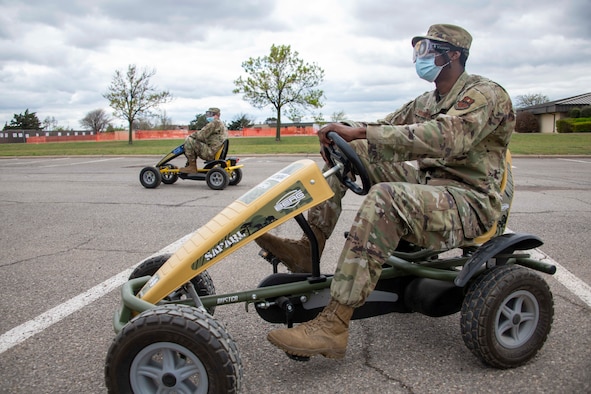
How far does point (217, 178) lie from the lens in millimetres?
9898

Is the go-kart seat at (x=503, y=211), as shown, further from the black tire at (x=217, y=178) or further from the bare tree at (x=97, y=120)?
the bare tree at (x=97, y=120)

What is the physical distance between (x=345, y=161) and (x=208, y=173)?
7609 mm

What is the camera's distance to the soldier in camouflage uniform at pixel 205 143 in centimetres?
1055

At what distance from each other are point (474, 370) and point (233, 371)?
130cm

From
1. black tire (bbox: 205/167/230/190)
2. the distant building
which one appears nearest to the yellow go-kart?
black tire (bbox: 205/167/230/190)

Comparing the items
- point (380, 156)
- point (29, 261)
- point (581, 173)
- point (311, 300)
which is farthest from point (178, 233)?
point (581, 173)

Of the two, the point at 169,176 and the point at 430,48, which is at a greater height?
the point at 430,48

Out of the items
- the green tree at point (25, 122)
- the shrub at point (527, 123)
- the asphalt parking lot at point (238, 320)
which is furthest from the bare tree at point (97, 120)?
the asphalt parking lot at point (238, 320)

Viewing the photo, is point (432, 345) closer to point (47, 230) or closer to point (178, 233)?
point (178, 233)

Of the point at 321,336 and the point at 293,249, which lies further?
the point at 293,249

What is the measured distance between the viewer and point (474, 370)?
262 centimetres

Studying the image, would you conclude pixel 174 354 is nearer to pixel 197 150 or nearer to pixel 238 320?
pixel 238 320

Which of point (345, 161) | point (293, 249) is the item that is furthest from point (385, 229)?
point (293, 249)

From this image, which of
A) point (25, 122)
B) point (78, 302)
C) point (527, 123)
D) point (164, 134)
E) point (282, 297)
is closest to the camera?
point (282, 297)
